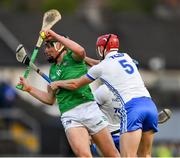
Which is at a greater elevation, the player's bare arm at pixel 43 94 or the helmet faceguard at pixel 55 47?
the helmet faceguard at pixel 55 47

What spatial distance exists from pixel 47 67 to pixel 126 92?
1810 centimetres

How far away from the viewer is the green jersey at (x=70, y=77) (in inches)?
631

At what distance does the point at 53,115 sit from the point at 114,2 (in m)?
41.6

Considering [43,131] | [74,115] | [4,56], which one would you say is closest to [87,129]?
[74,115]

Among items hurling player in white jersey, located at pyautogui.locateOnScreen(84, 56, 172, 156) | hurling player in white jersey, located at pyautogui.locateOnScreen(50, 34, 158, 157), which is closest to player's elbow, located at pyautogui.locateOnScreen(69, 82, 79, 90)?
hurling player in white jersey, located at pyautogui.locateOnScreen(50, 34, 158, 157)

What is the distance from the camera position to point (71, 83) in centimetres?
1574

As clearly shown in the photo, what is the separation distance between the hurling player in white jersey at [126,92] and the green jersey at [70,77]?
0.94 feet

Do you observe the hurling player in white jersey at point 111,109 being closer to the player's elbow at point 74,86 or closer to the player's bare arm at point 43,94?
the player's bare arm at point 43,94

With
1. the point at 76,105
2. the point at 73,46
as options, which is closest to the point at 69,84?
the point at 76,105

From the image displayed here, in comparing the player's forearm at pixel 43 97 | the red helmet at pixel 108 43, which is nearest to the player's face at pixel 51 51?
the player's forearm at pixel 43 97

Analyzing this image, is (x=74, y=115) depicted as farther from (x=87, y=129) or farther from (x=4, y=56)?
(x=4, y=56)

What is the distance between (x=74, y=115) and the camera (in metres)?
16.0

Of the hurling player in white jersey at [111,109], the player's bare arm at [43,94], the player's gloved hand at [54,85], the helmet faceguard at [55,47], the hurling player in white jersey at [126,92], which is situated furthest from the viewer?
the hurling player in white jersey at [111,109]

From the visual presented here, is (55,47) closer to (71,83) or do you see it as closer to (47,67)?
(71,83)
